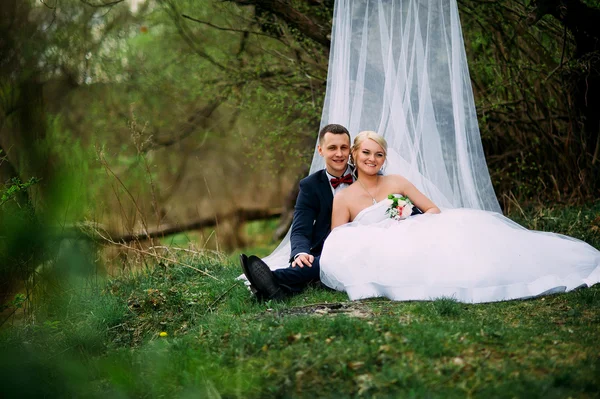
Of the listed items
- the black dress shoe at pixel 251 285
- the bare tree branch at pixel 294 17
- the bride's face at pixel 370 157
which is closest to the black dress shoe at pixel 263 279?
the black dress shoe at pixel 251 285

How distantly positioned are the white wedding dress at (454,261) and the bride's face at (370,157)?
445 millimetres

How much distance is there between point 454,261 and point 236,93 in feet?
20.2

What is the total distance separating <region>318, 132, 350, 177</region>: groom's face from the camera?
4.38 m

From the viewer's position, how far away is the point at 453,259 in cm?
363

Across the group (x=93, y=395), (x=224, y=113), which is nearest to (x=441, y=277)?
(x=93, y=395)

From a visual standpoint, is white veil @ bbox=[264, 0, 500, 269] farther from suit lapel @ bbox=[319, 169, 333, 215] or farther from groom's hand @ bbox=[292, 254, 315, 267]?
groom's hand @ bbox=[292, 254, 315, 267]

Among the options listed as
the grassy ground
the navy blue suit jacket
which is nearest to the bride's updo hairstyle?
the navy blue suit jacket

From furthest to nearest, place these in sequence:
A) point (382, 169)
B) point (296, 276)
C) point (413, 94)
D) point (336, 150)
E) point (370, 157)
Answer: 1. point (413, 94)
2. point (382, 169)
3. point (336, 150)
4. point (370, 157)
5. point (296, 276)

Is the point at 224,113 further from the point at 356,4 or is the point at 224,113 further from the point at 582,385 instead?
the point at 582,385

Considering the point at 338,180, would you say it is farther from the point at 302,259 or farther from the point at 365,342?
the point at 365,342

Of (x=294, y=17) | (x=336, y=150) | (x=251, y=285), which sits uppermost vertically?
(x=294, y=17)

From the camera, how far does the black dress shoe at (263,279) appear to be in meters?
3.89

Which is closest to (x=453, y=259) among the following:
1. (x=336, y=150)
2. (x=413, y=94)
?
(x=336, y=150)

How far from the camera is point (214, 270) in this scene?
5.31 metres
